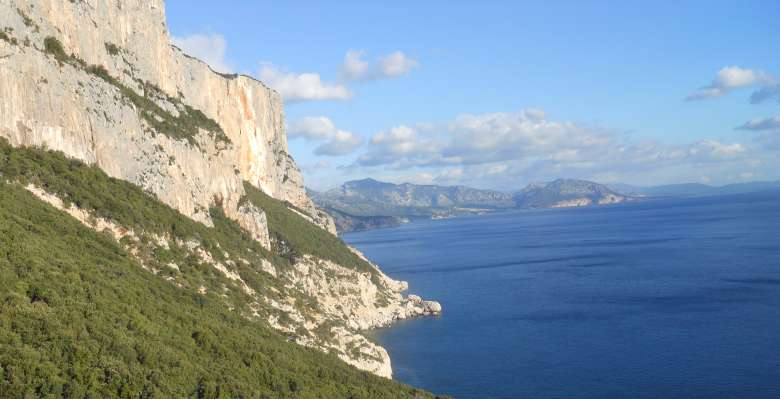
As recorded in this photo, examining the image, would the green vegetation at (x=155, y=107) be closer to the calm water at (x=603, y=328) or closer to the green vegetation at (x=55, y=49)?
the green vegetation at (x=55, y=49)

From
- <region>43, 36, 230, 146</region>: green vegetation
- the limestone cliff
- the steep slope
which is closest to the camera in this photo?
the steep slope

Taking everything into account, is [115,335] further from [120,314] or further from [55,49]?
[55,49]

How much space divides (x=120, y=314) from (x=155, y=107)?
38568mm

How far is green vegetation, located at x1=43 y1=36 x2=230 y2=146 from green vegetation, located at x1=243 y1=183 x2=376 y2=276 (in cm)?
1555

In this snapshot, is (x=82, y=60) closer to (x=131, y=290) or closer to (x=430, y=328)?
(x=131, y=290)

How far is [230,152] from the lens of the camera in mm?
80062

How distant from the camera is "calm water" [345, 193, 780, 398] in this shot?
5681 cm

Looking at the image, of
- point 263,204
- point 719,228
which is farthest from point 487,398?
point 719,228

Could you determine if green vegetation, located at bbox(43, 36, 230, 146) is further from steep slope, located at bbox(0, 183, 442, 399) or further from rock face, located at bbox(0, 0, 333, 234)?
steep slope, located at bbox(0, 183, 442, 399)

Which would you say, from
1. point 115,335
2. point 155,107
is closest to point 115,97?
point 155,107

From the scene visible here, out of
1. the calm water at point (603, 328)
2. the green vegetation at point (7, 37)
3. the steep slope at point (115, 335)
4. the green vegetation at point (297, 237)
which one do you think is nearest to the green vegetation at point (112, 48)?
the green vegetation at point (7, 37)

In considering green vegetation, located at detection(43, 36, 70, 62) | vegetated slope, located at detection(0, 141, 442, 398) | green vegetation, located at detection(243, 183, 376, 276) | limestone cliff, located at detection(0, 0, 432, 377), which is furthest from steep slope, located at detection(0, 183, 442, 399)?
green vegetation, located at detection(243, 183, 376, 276)

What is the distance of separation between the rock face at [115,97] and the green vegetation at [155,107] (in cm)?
19

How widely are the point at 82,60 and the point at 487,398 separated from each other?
5006 cm
